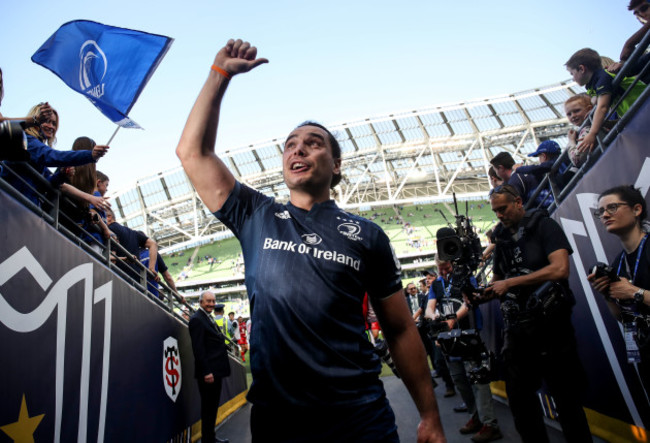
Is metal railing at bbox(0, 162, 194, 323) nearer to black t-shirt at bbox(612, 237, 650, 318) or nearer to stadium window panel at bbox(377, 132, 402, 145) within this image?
black t-shirt at bbox(612, 237, 650, 318)

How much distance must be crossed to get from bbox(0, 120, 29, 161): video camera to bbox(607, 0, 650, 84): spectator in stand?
12.9ft

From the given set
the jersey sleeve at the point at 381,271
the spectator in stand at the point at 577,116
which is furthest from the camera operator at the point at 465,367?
the jersey sleeve at the point at 381,271

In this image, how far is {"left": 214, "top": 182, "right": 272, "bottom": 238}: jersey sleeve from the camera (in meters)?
1.42

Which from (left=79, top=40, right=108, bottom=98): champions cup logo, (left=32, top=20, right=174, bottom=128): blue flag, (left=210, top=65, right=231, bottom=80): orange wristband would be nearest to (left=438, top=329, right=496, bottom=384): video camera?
(left=210, top=65, right=231, bottom=80): orange wristband

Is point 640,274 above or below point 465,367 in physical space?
above

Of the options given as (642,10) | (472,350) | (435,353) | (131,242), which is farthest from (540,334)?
(435,353)

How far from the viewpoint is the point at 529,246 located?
3010 millimetres

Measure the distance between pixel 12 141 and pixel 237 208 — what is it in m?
0.89

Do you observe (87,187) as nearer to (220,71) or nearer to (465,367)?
(220,71)

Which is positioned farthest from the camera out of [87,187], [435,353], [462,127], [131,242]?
[462,127]

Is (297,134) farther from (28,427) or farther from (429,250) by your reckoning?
(429,250)

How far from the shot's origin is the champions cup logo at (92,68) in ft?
12.9

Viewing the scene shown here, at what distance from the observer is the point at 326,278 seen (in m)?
1.27

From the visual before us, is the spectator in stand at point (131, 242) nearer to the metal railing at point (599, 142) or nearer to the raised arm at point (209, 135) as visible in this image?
the raised arm at point (209, 135)
